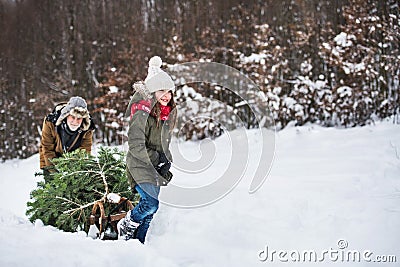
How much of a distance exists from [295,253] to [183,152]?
4.53m

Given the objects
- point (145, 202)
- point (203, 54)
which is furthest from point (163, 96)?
point (203, 54)

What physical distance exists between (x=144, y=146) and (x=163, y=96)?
0.40m

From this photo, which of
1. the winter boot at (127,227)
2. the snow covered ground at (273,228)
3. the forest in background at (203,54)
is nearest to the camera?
the snow covered ground at (273,228)

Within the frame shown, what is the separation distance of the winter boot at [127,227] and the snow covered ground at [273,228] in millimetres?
180

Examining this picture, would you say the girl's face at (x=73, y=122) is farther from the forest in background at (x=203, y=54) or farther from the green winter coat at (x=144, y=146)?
the forest in background at (x=203, y=54)

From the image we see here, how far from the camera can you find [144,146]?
303 cm

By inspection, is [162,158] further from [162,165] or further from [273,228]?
[273,228]

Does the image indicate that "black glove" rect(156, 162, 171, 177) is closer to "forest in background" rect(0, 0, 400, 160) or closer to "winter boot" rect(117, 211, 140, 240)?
"winter boot" rect(117, 211, 140, 240)

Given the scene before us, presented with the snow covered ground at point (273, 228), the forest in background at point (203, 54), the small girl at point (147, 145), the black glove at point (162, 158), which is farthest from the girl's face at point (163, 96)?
the forest in background at point (203, 54)

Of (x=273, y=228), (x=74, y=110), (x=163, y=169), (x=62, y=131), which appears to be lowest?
(x=273, y=228)

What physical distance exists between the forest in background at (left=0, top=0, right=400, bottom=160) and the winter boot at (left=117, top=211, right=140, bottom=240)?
5.18 m

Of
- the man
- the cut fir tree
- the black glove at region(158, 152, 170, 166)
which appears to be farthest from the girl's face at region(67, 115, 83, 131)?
the black glove at region(158, 152, 170, 166)

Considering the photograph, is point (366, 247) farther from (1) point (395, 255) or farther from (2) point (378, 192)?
(2) point (378, 192)

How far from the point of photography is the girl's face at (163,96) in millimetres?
3080
